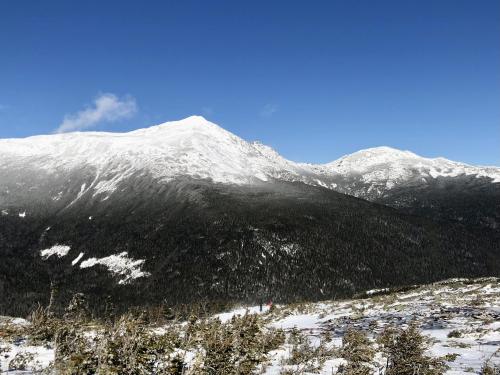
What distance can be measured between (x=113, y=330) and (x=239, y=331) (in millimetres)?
4126

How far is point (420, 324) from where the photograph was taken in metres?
23.6

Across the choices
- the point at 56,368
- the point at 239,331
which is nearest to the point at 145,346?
the point at 56,368

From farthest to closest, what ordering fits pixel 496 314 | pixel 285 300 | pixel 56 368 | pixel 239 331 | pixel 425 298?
pixel 285 300 → pixel 425 298 → pixel 496 314 → pixel 239 331 → pixel 56 368

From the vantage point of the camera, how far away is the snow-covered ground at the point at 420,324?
50.8 feet

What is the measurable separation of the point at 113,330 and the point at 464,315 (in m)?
21.2

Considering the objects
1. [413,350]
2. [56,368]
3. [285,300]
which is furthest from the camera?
[285,300]

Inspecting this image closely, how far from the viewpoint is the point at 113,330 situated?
11.2 meters

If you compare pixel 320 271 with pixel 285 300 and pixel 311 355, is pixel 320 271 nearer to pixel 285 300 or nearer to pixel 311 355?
pixel 285 300

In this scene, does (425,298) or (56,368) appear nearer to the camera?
(56,368)

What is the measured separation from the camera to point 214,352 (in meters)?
10.6

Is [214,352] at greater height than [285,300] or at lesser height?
greater

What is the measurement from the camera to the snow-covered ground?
1548 cm

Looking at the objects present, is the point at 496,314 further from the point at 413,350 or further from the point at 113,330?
the point at 113,330

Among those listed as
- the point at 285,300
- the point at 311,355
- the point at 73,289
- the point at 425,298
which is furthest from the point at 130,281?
the point at 311,355
